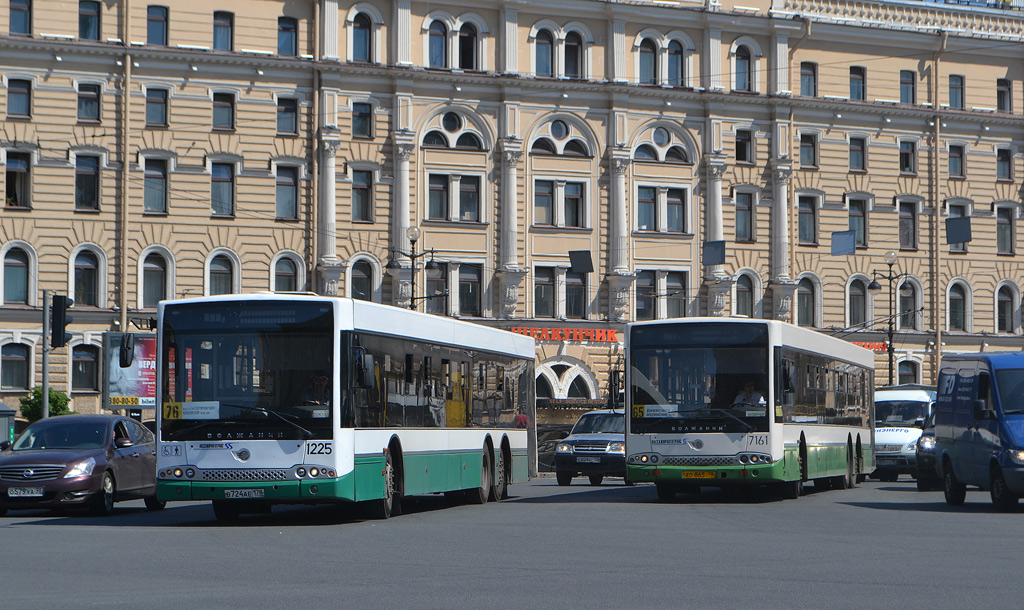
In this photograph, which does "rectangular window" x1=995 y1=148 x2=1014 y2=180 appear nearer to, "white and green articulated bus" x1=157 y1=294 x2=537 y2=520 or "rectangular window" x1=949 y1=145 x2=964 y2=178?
"rectangular window" x1=949 y1=145 x2=964 y2=178

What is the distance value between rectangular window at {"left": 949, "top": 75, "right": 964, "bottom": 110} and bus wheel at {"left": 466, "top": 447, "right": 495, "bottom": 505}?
42935mm

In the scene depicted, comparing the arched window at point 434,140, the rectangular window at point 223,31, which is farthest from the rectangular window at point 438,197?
the rectangular window at point 223,31

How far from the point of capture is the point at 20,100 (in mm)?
50531

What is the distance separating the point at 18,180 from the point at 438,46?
14875 mm

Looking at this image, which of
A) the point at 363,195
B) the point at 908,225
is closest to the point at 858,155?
the point at 908,225

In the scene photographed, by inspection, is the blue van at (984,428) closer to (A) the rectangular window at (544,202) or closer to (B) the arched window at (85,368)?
(A) the rectangular window at (544,202)

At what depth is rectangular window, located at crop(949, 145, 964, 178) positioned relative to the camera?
62062 mm

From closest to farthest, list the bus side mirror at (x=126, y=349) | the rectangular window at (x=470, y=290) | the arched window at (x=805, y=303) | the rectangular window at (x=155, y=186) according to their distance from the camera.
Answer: the bus side mirror at (x=126, y=349) → the rectangular window at (x=155, y=186) → the rectangular window at (x=470, y=290) → the arched window at (x=805, y=303)

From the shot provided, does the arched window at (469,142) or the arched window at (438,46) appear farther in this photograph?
the arched window at (469,142)

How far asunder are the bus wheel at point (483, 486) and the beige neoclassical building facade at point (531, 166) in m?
24.5

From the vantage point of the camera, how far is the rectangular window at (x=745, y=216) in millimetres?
58812

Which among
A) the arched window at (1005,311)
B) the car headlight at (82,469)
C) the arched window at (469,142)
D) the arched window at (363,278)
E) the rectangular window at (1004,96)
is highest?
the rectangular window at (1004,96)

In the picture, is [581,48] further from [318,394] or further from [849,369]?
[318,394]

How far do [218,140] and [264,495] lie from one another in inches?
1411
